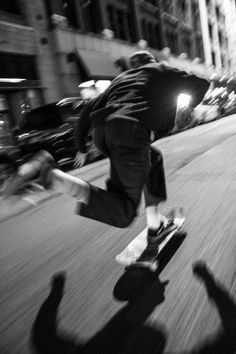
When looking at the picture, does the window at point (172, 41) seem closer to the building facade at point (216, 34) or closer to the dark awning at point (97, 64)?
the building facade at point (216, 34)

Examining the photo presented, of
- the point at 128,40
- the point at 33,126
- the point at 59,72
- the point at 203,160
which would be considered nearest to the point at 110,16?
the point at 128,40

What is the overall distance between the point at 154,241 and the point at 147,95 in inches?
50.5

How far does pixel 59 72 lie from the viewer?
18.9 meters

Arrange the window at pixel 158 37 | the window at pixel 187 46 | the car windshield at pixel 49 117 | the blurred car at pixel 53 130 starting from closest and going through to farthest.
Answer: the blurred car at pixel 53 130 < the car windshield at pixel 49 117 < the window at pixel 158 37 < the window at pixel 187 46

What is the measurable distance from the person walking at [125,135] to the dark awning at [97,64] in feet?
56.7

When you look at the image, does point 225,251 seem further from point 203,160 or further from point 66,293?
point 203,160

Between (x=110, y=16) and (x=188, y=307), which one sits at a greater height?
(x=110, y=16)

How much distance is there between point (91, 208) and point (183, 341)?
1.09 meters

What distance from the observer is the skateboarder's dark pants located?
8.38ft

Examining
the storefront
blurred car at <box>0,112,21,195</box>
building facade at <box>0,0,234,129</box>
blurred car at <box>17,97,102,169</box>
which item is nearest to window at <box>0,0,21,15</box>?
building facade at <box>0,0,234,129</box>

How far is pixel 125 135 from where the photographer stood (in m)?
2.56

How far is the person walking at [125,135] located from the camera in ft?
8.34

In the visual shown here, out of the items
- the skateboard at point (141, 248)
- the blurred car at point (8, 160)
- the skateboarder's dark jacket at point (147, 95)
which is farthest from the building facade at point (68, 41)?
the skateboarder's dark jacket at point (147, 95)

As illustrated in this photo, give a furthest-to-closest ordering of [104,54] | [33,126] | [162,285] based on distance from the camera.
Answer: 1. [104,54]
2. [33,126]
3. [162,285]
